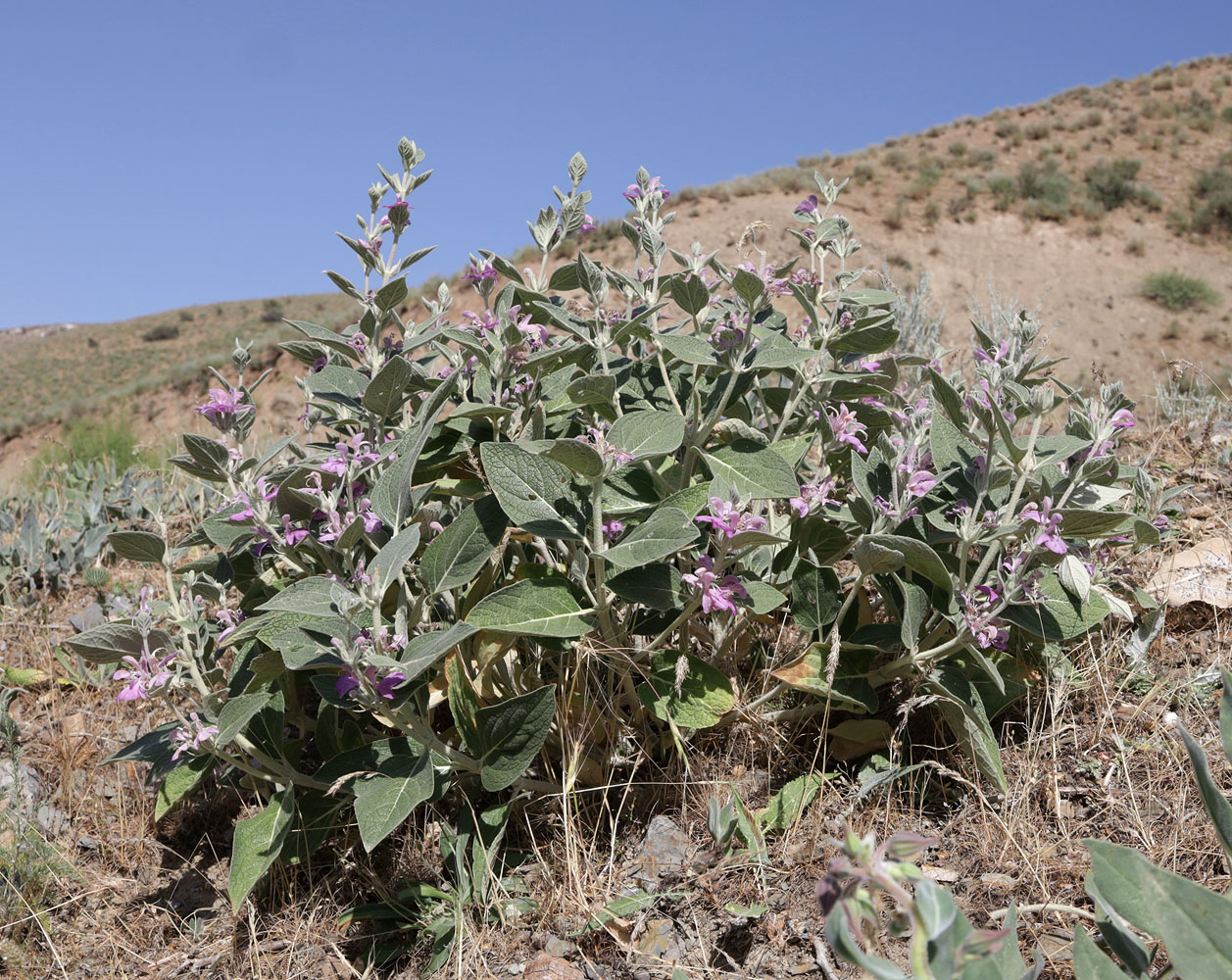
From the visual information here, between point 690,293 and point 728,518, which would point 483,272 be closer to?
point 690,293

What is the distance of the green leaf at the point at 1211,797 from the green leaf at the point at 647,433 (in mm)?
1105

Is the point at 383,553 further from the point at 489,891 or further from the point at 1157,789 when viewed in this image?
the point at 1157,789

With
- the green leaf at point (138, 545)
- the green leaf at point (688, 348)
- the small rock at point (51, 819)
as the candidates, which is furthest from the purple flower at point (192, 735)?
the green leaf at point (688, 348)

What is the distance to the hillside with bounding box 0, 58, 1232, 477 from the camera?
64.6 ft

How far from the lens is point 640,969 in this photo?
183cm

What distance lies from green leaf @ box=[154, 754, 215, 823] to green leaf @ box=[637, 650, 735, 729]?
1200 millimetres

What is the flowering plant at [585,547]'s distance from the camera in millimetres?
1848

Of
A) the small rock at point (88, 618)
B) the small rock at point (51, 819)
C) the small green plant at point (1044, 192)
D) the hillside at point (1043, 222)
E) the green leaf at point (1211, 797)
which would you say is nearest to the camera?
the green leaf at point (1211, 797)

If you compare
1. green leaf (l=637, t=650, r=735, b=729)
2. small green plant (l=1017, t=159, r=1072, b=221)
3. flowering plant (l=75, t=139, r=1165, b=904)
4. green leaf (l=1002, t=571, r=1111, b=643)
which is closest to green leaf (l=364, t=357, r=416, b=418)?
flowering plant (l=75, t=139, r=1165, b=904)

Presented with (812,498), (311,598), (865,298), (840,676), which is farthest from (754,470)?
(311,598)

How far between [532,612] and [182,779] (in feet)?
3.67

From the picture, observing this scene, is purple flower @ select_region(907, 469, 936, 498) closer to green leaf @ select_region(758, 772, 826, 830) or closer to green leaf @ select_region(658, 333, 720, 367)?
green leaf @ select_region(658, 333, 720, 367)

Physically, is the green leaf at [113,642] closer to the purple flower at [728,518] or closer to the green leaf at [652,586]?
the green leaf at [652,586]

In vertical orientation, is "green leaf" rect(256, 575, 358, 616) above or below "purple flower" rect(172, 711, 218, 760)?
above
